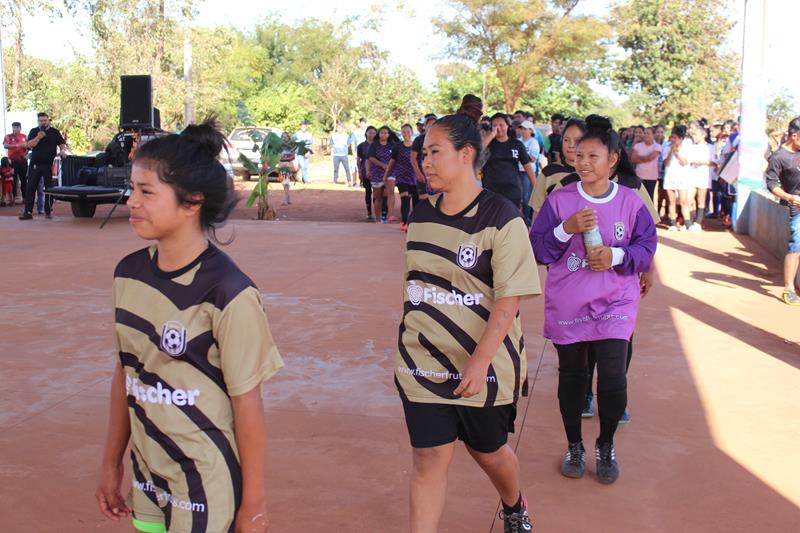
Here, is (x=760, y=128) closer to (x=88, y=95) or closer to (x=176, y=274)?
(x=176, y=274)

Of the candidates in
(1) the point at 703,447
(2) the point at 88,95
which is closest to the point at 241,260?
(1) the point at 703,447

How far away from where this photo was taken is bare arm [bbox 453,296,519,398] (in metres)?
3.18

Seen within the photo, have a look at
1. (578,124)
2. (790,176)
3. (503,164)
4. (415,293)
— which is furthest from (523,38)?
(415,293)

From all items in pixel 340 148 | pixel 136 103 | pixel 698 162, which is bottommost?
pixel 698 162

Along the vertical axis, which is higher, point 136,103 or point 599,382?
point 136,103

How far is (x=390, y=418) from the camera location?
540cm

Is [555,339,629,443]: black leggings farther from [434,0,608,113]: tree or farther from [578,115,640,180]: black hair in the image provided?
[434,0,608,113]: tree

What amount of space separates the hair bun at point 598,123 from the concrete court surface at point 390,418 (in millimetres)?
1691

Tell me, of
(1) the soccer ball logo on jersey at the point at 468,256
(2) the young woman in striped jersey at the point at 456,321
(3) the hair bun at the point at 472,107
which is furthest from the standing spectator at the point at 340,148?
(1) the soccer ball logo on jersey at the point at 468,256

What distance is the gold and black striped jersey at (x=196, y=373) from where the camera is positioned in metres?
2.29

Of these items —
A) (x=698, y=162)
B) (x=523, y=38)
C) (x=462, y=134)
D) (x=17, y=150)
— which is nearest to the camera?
(x=462, y=134)

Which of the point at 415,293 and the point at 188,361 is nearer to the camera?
the point at 188,361

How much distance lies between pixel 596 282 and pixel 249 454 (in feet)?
8.11

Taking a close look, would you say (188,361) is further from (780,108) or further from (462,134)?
(780,108)
